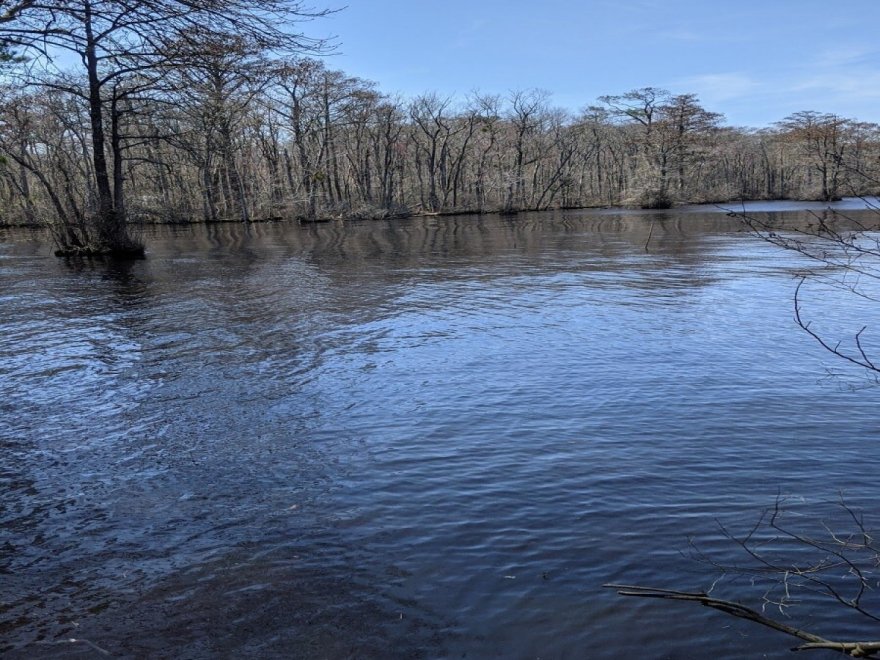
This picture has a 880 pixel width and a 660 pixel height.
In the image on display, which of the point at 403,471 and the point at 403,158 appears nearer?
the point at 403,471

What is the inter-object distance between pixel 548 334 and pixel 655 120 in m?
59.5

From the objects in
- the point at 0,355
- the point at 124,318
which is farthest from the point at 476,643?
the point at 124,318

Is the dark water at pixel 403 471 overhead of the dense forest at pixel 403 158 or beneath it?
beneath

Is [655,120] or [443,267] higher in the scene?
[655,120]

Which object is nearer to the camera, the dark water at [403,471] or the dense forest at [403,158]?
the dark water at [403,471]

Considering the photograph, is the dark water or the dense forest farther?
the dense forest

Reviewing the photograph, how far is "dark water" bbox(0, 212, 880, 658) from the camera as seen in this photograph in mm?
3346

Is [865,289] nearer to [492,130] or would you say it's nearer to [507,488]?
[507,488]

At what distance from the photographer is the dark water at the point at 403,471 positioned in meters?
3.35

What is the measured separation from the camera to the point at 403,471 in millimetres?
5199

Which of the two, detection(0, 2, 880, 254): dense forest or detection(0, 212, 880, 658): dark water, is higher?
detection(0, 2, 880, 254): dense forest

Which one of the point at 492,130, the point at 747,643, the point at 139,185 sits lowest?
the point at 747,643

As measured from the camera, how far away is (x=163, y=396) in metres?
7.12

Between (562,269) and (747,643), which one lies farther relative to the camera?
(562,269)
